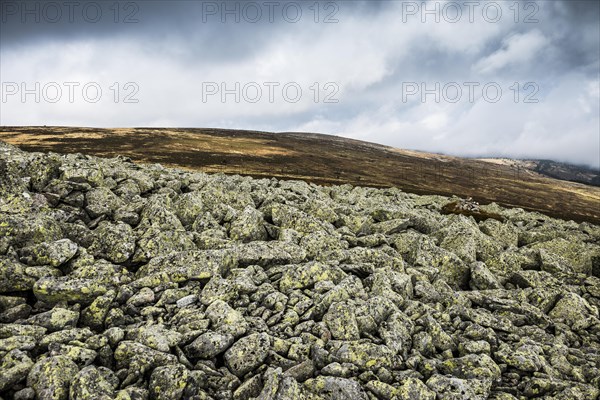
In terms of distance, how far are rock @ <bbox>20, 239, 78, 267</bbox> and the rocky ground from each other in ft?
0.14

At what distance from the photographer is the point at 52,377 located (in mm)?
7371

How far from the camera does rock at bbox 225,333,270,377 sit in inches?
339

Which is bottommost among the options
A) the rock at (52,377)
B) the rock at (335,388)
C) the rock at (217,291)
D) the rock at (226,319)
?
the rock at (335,388)

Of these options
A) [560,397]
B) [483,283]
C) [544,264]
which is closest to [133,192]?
[483,283]

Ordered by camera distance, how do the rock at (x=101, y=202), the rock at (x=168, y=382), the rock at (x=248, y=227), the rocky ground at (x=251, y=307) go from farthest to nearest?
the rock at (x=248, y=227) → the rock at (x=101, y=202) → the rocky ground at (x=251, y=307) → the rock at (x=168, y=382)

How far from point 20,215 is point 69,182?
3480mm

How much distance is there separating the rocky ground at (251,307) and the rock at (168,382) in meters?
0.04

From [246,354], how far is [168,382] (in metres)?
1.87

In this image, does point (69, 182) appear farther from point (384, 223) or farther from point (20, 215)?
point (384, 223)

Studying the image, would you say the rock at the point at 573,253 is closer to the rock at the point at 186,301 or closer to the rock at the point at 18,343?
the rock at the point at 186,301

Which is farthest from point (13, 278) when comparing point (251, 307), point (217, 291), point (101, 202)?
point (251, 307)

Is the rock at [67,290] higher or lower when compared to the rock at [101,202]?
lower

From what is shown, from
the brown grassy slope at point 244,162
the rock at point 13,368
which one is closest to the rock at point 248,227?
the rock at point 13,368

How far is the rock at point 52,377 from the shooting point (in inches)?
285
